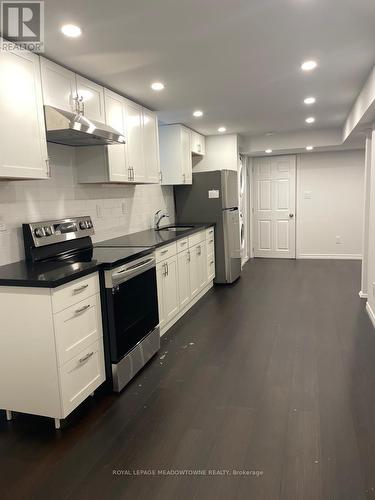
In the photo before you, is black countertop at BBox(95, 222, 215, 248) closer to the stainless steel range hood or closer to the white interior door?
the stainless steel range hood

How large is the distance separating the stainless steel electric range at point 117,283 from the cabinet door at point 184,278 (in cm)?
84

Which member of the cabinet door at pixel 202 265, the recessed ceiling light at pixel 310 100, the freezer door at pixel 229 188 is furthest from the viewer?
the freezer door at pixel 229 188

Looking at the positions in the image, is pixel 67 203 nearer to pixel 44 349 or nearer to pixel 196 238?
pixel 44 349

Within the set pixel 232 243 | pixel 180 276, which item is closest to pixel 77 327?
pixel 180 276

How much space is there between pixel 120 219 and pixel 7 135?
6.22 ft

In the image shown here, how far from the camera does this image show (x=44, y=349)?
6.78 feet

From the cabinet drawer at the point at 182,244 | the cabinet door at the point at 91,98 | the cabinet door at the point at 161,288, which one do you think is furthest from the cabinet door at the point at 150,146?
the cabinet door at the point at 161,288

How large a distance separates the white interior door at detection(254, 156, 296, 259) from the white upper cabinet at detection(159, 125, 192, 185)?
281 cm

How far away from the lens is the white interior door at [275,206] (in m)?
7.18

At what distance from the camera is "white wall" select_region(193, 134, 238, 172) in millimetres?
5919

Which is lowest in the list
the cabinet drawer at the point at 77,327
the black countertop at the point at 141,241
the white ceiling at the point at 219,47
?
the cabinet drawer at the point at 77,327

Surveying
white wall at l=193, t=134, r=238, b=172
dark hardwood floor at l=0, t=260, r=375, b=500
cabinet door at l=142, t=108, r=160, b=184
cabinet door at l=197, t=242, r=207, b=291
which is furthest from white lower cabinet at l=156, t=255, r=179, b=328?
white wall at l=193, t=134, r=238, b=172

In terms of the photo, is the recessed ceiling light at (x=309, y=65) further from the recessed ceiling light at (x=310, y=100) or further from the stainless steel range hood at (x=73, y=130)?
the stainless steel range hood at (x=73, y=130)

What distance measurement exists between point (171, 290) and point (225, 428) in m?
1.75
